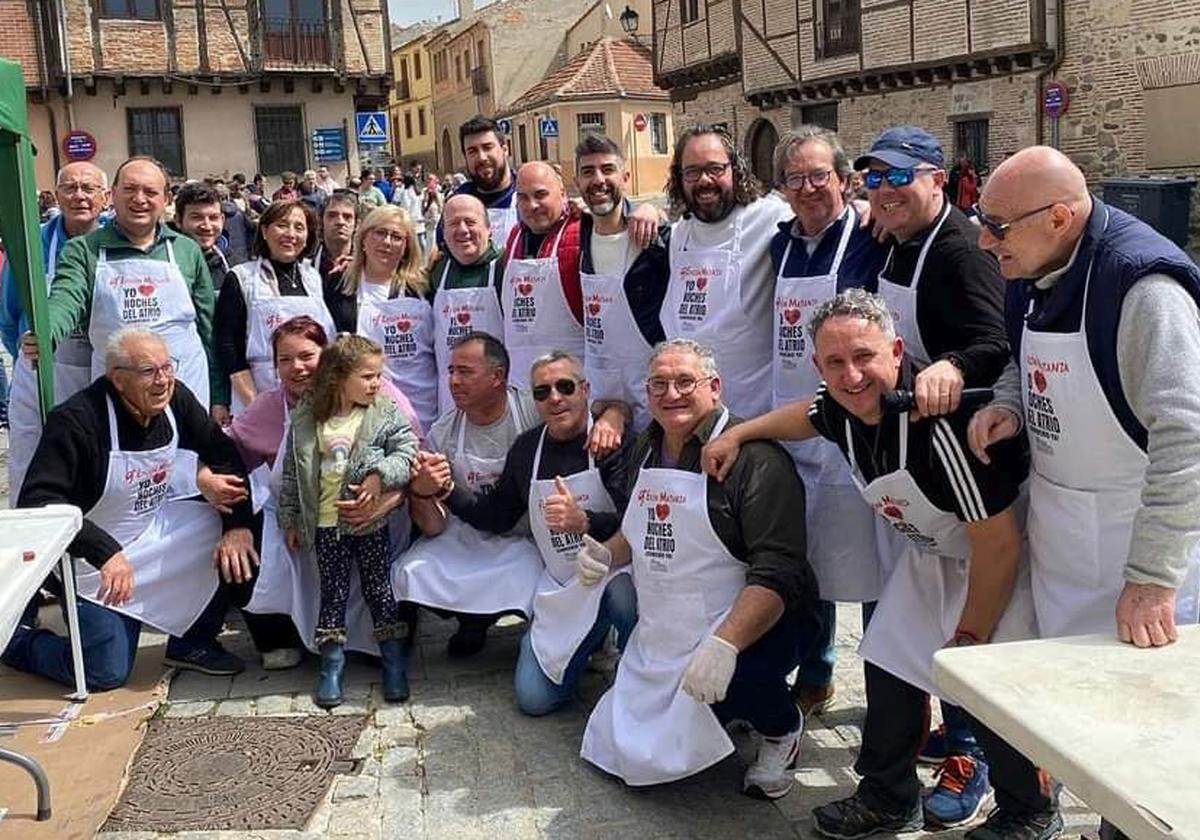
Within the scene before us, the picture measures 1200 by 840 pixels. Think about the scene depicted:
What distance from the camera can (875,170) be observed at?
3.20m

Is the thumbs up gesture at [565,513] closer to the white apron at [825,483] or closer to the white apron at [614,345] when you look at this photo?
the white apron at [614,345]

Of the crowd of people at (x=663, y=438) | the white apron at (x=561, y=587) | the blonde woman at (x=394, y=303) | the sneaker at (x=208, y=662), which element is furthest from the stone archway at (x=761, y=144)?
the sneaker at (x=208, y=662)

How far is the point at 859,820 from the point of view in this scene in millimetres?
3100

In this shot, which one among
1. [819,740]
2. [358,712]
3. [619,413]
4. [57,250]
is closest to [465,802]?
[358,712]

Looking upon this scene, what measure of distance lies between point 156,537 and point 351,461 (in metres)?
0.84

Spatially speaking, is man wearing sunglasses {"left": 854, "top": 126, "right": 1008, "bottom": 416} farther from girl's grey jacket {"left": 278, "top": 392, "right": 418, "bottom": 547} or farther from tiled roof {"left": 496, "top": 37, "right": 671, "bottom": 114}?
tiled roof {"left": 496, "top": 37, "right": 671, "bottom": 114}

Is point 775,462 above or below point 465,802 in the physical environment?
above

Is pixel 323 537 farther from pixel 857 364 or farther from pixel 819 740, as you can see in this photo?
pixel 857 364

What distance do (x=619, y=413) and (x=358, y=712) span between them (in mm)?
1360

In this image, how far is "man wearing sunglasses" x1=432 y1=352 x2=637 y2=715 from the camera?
396cm

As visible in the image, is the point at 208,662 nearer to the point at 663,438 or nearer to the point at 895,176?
the point at 663,438

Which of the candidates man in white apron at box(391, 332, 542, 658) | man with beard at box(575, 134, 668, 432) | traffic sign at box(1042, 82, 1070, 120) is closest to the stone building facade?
traffic sign at box(1042, 82, 1070, 120)

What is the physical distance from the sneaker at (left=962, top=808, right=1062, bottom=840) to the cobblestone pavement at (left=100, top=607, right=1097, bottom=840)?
0.19m

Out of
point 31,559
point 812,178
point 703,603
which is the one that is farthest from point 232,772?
point 812,178
